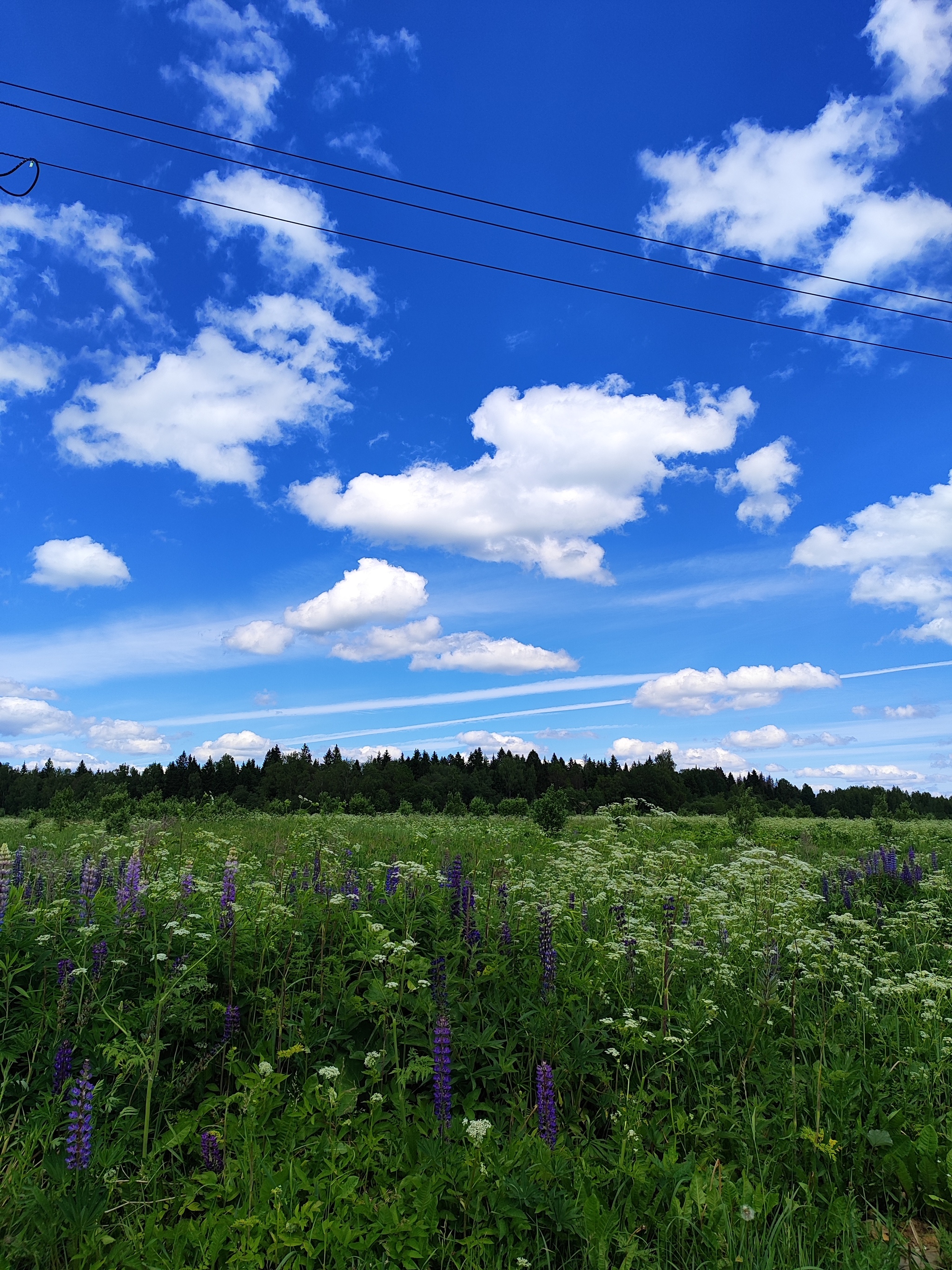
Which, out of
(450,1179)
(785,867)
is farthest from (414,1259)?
(785,867)

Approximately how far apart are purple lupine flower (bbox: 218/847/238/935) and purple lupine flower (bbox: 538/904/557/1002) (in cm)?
197

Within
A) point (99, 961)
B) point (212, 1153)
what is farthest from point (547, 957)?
point (99, 961)

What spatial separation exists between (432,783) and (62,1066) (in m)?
55.8

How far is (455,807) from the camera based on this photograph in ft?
99.1

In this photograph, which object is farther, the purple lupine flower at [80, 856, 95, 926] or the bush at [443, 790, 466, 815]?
the bush at [443, 790, 466, 815]

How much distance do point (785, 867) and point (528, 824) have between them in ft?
37.4

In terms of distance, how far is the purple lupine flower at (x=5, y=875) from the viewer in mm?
4703

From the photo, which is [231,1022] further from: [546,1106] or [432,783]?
[432,783]

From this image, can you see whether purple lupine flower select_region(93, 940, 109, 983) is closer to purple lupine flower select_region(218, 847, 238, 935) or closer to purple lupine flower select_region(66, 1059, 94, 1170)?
purple lupine flower select_region(218, 847, 238, 935)

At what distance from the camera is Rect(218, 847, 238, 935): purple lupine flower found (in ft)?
14.9

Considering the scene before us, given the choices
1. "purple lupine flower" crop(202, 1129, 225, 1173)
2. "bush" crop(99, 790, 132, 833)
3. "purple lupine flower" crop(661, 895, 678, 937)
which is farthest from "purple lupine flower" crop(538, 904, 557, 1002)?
"bush" crop(99, 790, 132, 833)

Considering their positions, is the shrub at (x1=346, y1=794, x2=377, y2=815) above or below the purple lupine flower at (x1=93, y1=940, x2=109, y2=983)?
below

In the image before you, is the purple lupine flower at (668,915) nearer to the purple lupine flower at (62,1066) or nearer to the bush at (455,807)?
the purple lupine flower at (62,1066)

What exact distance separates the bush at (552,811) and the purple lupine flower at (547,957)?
43.7ft
